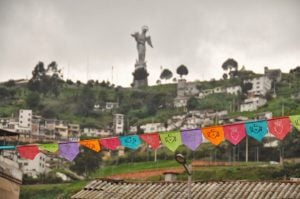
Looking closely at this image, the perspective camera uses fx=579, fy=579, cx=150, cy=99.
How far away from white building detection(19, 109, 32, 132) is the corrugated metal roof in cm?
8917

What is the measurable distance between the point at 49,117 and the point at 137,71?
41.7 metres

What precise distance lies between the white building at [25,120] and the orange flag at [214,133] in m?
90.9

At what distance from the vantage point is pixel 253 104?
11000 cm

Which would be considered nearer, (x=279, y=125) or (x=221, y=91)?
(x=279, y=125)

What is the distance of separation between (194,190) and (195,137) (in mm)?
1398

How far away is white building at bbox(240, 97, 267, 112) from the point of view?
109188 millimetres

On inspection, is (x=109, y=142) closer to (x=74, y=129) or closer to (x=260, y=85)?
(x=74, y=129)

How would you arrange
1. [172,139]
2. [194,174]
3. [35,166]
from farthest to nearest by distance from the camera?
[35,166] < [194,174] < [172,139]

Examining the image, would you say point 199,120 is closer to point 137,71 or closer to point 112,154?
point 112,154

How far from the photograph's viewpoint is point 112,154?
87.1 meters

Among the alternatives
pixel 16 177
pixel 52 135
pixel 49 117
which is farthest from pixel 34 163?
pixel 16 177

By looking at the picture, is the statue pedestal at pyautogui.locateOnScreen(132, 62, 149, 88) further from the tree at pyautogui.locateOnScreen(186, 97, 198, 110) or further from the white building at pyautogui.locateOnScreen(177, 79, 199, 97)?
the tree at pyautogui.locateOnScreen(186, 97, 198, 110)

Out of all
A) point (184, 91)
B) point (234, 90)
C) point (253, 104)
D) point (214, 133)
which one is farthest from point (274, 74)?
point (214, 133)

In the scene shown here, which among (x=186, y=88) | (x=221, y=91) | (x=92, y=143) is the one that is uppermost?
(x=186, y=88)
